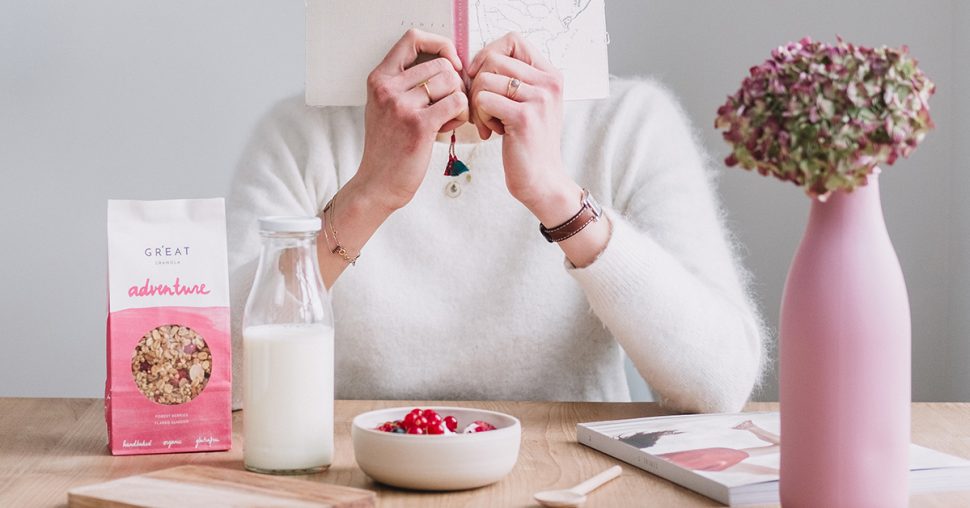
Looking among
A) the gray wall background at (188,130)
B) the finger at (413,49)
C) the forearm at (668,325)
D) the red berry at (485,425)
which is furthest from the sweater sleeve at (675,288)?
the gray wall background at (188,130)

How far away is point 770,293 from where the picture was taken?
2002 mm

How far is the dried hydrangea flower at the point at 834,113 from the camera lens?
2.09 feet

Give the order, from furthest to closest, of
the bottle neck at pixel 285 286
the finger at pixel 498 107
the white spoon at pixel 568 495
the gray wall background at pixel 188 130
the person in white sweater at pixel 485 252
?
the gray wall background at pixel 188 130, the person in white sweater at pixel 485 252, the finger at pixel 498 107, the bottle neck at pixel 285 286, the white spoon at pixel 568 495

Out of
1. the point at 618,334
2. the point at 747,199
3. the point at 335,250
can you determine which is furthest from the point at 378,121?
the point at 747,199

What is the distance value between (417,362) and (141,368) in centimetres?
60

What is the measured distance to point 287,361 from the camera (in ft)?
2.86

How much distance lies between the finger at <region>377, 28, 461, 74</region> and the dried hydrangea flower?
58 cm

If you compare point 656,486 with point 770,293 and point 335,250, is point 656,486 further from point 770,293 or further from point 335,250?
point 770,293

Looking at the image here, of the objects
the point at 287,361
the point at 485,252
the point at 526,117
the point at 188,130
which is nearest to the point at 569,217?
the point at 526,117

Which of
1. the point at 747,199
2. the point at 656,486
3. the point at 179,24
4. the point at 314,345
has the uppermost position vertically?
the point at 179,24

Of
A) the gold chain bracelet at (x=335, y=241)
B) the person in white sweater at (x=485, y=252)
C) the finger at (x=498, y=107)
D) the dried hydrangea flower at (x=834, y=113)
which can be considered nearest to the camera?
the dried hydrangea flower at (x=834, y=113)

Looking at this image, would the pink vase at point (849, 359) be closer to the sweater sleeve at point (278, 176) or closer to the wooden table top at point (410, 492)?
the wooden table top at point (410, 492)

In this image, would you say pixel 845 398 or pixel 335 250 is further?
pixel 335 250

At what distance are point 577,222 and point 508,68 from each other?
19 centimetres
